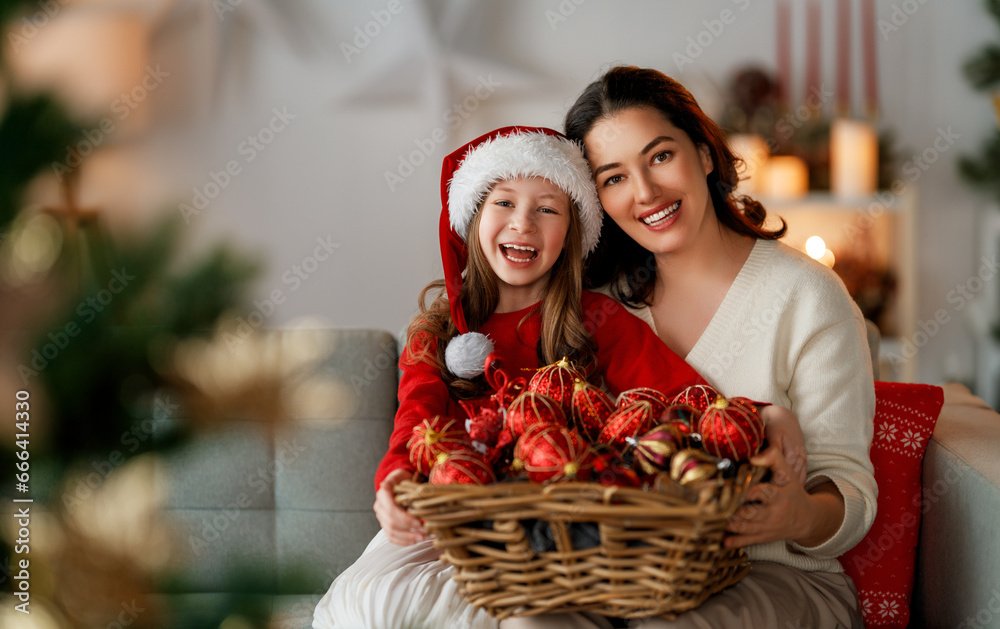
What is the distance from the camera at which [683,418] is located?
109 cm

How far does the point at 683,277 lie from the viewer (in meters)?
1.50

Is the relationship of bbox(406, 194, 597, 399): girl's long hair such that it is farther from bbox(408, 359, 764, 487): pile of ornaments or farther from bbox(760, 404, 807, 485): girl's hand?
bbox(760, 404, 807, 485): girl's hand

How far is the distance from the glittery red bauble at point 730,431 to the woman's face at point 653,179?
1.49ft

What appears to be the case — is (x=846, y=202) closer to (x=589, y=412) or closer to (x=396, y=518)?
(x=589, y=412)

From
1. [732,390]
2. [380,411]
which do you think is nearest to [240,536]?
[380,411]

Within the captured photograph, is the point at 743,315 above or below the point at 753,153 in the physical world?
below

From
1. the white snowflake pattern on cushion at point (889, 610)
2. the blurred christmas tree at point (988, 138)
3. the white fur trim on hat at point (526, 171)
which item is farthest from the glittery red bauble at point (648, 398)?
the blurred christmas tree at point (988, 138)

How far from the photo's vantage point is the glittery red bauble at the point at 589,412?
1133 mm

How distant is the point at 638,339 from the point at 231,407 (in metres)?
1.21

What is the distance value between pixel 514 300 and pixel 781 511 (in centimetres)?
68

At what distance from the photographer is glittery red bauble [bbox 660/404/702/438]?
1.05m

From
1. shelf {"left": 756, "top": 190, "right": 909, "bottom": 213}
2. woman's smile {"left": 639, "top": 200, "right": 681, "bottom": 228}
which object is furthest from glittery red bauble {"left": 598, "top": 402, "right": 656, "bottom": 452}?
shelf {"left": 756, "top": 190, "right": 909, "bottom": 213}

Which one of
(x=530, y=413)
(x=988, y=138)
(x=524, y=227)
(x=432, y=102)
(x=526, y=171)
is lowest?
(x=530, y=413)

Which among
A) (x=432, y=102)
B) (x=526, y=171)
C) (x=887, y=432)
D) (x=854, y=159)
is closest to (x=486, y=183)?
(x=526, y=171)
